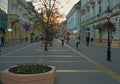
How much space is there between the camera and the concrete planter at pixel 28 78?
8504mm

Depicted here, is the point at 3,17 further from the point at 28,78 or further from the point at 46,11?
the point at 28,78

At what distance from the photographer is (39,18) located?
107 ft

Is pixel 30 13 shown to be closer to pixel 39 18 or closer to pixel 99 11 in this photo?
pixel 39 18

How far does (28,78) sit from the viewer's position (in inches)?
335

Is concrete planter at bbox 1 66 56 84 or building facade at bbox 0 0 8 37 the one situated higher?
building facade at bbox 0 0 8 37

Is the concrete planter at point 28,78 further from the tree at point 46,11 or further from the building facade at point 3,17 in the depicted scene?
the building facade at point 3,17

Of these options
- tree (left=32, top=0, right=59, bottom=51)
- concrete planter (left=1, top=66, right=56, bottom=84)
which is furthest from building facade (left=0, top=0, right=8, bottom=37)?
concrete planter (left=1, top=66, right=56, bottom=84)

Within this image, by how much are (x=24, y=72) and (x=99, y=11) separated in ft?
138

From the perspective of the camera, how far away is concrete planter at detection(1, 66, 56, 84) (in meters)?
8.50

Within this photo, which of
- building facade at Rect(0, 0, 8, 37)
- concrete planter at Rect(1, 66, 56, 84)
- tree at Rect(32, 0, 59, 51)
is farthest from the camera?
building facade at Rect(0, 0, 8, 37)

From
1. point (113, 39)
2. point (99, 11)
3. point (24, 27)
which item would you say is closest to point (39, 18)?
point (113, 39)

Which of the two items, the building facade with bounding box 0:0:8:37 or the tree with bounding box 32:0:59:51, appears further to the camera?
the building facade with bounding box 0:0:8:37

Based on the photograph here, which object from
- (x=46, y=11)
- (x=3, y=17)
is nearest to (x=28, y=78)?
(x=46, y=11)

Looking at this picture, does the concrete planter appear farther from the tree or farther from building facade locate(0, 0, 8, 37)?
building facade locate(0, 0, 8, 37)
